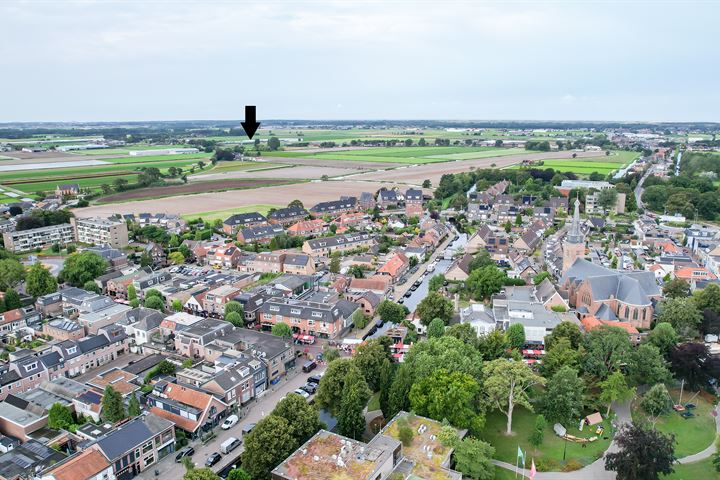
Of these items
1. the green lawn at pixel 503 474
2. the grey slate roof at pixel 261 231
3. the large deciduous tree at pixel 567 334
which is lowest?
the green lawn at pixel 503 474

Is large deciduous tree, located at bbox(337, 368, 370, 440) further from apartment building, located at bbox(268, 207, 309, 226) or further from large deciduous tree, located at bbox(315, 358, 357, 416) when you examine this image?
apartment building, located at bbox(268, 207, 309, 226)

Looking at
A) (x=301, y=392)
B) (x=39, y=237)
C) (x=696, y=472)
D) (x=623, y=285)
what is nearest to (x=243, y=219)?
(x=39, y=237)

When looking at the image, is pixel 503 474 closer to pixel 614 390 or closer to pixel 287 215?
pixel 614 390

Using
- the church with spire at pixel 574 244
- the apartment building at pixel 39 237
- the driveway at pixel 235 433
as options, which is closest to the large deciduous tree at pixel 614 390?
the driveway at pixel 235 433

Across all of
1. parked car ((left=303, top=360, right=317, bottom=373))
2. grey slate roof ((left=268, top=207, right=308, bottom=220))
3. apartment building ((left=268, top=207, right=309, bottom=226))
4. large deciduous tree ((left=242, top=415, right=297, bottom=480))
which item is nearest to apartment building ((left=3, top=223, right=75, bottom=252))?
apartment building ((left=268, top=207, right=309, bottom=226))

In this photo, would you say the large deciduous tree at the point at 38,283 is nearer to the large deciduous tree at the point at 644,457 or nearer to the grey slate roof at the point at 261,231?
the grey slate roof at the point at 261,231

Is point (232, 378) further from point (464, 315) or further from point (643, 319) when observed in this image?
point (643, 319)
